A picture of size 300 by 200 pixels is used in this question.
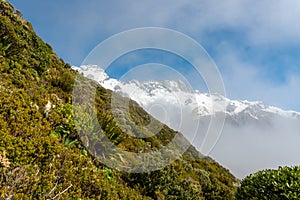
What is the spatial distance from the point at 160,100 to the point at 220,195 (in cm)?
486

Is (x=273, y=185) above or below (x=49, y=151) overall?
above

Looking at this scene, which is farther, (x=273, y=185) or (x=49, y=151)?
(x=273, y=185)

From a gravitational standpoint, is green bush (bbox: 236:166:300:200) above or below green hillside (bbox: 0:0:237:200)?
above

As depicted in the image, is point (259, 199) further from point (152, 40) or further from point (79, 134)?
point (152, 40)

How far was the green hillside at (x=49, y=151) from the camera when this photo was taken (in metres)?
4.31

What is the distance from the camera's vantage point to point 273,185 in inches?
303

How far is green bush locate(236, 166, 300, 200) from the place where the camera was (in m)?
7.29

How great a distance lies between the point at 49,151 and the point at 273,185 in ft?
20.0

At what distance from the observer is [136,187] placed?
8.41 meters

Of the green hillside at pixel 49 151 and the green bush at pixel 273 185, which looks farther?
the green bush at pixel 273 185

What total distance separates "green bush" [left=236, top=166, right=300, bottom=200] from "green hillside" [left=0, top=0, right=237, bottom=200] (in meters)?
1.92

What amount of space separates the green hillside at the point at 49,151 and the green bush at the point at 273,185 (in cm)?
192

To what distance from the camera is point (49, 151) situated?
5035 millimetres

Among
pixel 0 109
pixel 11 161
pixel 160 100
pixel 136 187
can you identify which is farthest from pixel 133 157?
pixel 11 161
